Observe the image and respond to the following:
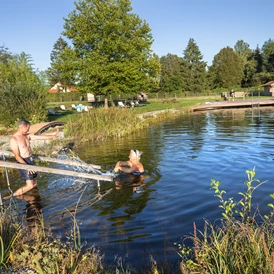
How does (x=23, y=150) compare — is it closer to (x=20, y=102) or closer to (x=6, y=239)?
(x=6, y=239)

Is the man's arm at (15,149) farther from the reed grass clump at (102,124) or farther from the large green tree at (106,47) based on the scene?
the large green tree at (106,47)

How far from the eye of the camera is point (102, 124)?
1961 centimetres

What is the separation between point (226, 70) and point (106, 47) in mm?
51965

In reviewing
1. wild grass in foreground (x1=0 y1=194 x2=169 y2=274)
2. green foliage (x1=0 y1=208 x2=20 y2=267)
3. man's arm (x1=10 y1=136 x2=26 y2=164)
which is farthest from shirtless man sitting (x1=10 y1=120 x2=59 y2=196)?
wild grass in foreground (x1=0 y1=194 x2=169 y2=274)

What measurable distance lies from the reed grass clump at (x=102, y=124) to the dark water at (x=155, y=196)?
3.42m

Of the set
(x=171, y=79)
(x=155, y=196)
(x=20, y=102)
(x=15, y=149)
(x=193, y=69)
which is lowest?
(x=155, y=196)

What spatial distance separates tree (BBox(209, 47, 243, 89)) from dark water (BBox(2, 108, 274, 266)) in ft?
217

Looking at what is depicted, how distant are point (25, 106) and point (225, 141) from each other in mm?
13940

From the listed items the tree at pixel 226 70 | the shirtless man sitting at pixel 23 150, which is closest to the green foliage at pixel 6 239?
the shirtless man sitting at pixel 23 150

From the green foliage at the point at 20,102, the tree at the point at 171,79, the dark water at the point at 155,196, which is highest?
the tree at the point at 171,79

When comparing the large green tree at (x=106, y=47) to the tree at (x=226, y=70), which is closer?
the large green tree at (x=106, y=47)

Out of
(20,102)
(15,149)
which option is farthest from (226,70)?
(15,149)

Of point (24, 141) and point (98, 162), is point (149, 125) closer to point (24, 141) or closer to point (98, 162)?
point (98, 162)

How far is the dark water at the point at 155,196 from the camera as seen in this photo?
5770mm
